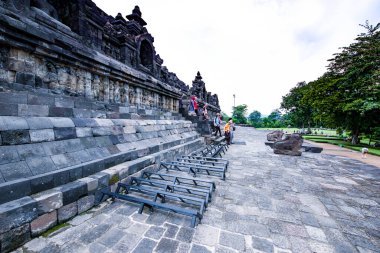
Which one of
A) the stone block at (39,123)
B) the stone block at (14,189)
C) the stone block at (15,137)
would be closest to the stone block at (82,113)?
the stone block at (39,123)

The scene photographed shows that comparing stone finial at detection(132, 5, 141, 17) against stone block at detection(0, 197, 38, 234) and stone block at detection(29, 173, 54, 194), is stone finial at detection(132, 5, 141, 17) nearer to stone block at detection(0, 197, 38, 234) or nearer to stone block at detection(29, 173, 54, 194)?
stone block at detection(29, 173, 54, 194)

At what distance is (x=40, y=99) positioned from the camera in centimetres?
287

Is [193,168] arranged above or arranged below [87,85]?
below

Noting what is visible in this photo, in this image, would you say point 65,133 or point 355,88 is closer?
point 65,133

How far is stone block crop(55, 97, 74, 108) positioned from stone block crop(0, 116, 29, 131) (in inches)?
28.5

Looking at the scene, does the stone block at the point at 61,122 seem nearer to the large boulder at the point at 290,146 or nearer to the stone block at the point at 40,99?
the stone block at the point at 40,99

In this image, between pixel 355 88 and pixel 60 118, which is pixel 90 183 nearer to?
pixel 60 118

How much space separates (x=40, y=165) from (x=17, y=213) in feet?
2.68

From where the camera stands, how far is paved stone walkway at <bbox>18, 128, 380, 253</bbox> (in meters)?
1.88

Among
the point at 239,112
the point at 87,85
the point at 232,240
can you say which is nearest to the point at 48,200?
the point at 232,240

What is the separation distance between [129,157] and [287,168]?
5.23m

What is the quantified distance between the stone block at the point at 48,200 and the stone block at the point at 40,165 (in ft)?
1.26

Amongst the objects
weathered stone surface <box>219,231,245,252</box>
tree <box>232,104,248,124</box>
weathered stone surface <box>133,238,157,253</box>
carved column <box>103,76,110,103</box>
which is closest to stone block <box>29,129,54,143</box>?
carved column <box>103,76,110,103</box>

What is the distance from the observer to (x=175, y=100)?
9133 millimetres
